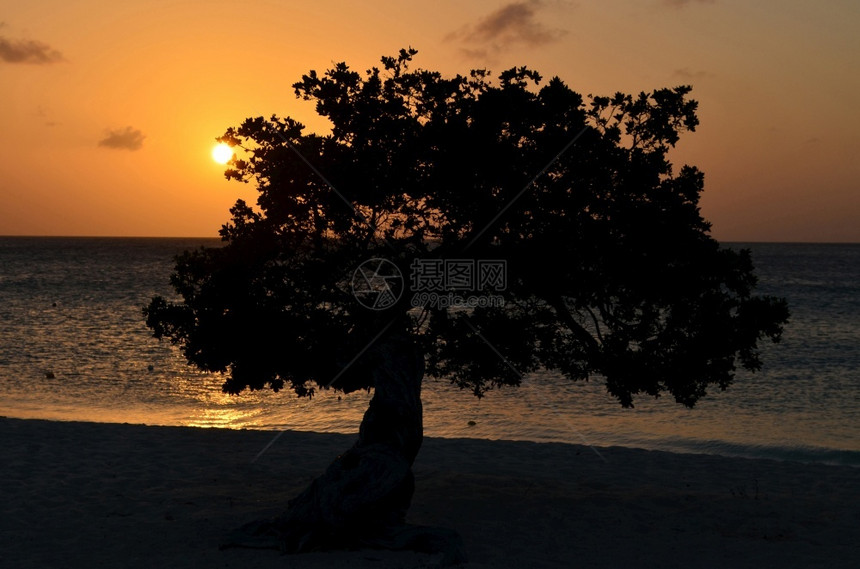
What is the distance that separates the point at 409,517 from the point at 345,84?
8.24m

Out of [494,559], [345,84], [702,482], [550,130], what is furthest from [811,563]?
[345,84]

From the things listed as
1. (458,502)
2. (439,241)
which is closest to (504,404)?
(458,502)

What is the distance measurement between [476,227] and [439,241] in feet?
2.41

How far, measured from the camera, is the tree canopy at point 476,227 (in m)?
13.5

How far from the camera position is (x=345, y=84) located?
14.0m

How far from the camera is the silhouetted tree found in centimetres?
1349

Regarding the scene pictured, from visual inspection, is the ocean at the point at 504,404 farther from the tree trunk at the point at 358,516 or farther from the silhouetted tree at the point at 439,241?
the tree trunk at the point at 358,516

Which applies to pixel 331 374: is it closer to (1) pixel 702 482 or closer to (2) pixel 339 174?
(2) pixel 339 174

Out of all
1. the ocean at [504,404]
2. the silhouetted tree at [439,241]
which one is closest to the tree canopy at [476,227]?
the silhouetted tree at [439,241]

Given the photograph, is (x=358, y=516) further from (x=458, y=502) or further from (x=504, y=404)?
(x=504, y=404)

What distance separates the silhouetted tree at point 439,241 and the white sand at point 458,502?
80.0 inches

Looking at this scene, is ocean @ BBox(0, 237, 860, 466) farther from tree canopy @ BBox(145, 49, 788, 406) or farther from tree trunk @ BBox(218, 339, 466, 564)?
tree trunk @ BBox(218, 339, 466, 564)

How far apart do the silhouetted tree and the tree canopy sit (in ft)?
0.11

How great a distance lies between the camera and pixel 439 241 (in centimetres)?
1412
